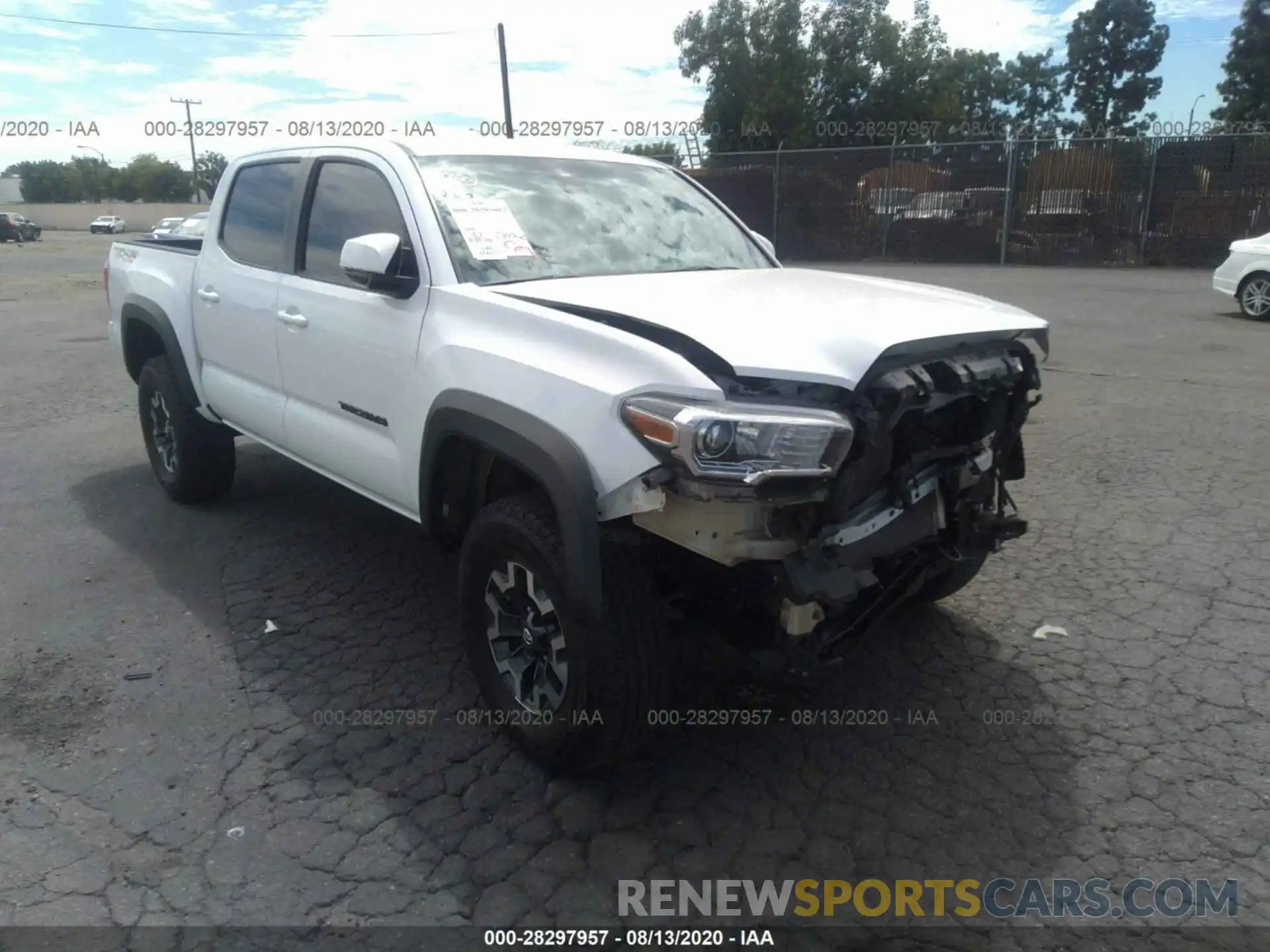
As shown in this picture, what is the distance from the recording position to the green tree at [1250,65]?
37656 millimetres

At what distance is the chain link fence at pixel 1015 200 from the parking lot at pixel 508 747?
18.1 metres

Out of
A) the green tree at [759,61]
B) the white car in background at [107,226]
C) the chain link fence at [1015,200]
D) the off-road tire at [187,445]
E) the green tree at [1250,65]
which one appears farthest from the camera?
the white car in background at [107,226]

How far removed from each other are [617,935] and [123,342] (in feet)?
16.3

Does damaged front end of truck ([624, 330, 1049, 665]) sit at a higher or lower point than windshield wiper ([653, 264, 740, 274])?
lower

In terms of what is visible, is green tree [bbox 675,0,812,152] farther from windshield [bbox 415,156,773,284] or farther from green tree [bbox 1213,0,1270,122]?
windshield [bbox 415,156,773,284]

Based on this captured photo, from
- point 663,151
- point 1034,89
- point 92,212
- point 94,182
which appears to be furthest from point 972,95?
point 94,182

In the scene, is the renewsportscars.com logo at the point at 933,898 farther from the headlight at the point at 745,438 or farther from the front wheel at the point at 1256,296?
the front wheel at the point at 1256,296

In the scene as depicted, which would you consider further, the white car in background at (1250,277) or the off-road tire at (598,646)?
the white car in background at (1250,277)

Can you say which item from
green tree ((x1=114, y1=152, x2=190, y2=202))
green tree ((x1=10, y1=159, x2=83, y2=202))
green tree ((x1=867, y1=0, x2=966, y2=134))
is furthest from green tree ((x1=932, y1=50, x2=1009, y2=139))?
green tree ((x1=10, y1=159, x2=83, y2=202))

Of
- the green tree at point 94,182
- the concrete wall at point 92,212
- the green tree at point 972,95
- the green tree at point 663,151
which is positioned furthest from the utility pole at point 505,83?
the green tree at point 94,182

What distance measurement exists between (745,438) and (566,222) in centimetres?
165

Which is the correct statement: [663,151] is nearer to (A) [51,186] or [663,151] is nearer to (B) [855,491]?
(B) [855,491]

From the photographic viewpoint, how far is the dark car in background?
4422 cm

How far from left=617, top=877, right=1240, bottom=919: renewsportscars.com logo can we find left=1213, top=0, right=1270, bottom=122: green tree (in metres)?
43.0
